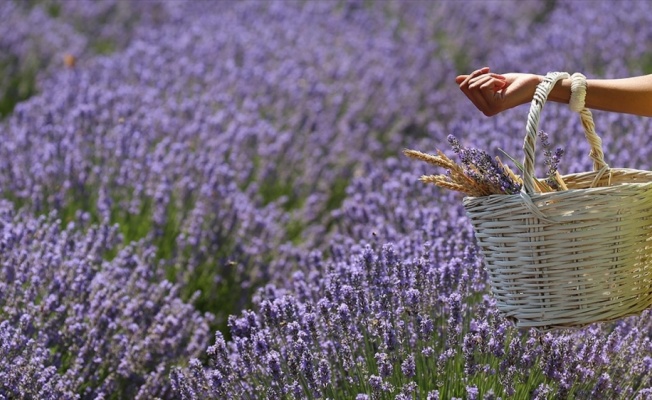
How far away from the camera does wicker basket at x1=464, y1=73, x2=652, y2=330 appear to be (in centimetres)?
207

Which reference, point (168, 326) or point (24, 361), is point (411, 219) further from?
point (24, 361)

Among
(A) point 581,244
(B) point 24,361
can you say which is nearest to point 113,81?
(B) point 24,361

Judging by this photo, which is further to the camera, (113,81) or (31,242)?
(113,81)

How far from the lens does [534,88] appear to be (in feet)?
7.29

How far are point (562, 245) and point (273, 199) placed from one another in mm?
2646

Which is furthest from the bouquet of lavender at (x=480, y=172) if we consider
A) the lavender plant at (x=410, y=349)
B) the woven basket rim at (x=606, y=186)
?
the lavender plant at (x=410, y=349)

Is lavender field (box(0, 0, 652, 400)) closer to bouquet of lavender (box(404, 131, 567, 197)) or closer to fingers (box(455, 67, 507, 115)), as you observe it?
bouquet of lavender (box(404, 131, 567, 197))

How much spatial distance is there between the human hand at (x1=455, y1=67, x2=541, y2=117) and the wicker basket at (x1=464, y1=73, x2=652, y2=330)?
0.20ft

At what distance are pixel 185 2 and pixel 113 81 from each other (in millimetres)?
2278

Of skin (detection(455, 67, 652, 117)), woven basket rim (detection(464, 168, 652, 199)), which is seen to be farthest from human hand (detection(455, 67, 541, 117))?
woven basket rim (detection(464, 168, 652, 199))

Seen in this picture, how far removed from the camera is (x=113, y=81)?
515cm

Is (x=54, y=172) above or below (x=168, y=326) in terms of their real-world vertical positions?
above

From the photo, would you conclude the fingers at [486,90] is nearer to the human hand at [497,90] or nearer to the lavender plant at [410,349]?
the human hand at [497,90]

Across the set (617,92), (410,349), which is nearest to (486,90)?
(617,92)
